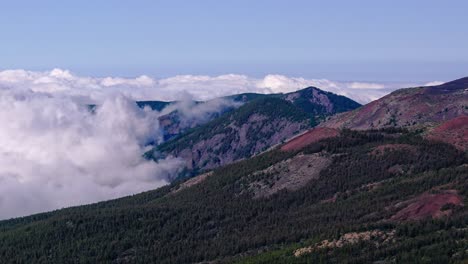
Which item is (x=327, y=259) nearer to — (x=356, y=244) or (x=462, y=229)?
(x=356, y=244)

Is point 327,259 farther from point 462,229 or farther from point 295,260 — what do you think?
point 462,229

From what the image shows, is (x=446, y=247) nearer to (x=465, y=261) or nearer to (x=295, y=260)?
(x=465, y=261)

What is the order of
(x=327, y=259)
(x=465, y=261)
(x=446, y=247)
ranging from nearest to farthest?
(x=465, y=261), (x=446, y=247), (x=327, y=259)

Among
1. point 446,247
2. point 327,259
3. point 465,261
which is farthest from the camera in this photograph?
point 327,259

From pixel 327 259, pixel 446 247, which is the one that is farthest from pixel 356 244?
pixel 446 247

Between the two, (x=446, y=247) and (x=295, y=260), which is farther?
(x=295, y=260)

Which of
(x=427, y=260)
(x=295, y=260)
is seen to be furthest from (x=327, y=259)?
(x=427, y=260)

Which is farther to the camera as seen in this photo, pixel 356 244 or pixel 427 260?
pixel 356 244
